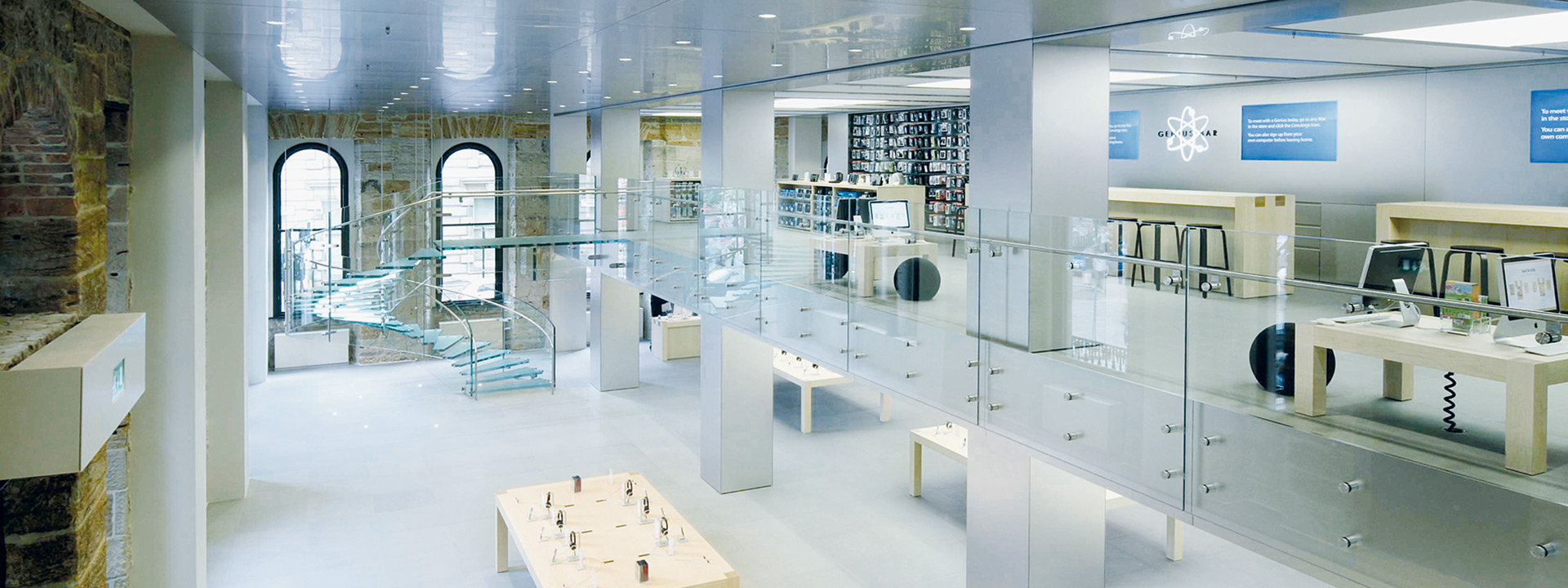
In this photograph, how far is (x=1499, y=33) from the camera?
289 inches

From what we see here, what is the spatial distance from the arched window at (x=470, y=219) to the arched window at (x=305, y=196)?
1625 millimetres

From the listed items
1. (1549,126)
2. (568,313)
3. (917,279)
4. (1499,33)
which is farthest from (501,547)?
(568,313)

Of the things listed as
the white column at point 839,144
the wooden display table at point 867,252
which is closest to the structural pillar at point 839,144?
the white column at point 839,144

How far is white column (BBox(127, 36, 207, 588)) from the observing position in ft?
19.0

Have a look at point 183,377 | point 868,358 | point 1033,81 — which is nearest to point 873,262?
point 868,358

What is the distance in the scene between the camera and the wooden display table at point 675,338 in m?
17.8

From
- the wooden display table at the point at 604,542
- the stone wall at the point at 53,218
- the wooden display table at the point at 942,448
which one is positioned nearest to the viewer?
the stone wall at the point at 53,218

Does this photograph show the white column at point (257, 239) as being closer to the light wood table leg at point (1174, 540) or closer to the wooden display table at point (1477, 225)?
the light wood table leg at point (1174, 540)

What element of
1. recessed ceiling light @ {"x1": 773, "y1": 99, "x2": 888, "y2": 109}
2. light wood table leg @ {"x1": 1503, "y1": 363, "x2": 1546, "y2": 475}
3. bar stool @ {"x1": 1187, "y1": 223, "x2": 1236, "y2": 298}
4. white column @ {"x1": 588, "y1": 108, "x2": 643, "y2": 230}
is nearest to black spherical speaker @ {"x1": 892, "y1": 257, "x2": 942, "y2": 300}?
bar stool @ {"x1": 1187, "y1": 223, "x2": 1236, "y2": 298}

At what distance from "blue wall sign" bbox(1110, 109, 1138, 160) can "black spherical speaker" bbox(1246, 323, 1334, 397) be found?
978cm

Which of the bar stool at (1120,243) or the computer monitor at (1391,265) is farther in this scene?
the bar stool at (1120,243)

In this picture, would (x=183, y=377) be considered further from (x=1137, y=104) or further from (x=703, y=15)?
(x=1137, y=104)

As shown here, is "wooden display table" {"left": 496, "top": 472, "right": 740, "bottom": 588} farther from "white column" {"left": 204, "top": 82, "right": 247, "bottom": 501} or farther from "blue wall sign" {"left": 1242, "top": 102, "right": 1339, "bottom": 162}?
"blue wall sign" {"left": 1242, "top": 102, "right": 1339, "bottom": 162}

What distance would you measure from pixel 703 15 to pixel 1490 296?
Result: 3.94 meters
